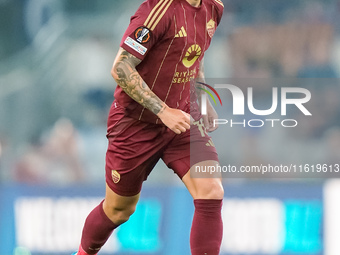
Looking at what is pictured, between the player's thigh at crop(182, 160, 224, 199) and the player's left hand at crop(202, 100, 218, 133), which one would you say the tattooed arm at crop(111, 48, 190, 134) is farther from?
the player's left hand at crop(202, 100, 218, 133)

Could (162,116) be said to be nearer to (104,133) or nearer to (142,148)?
(142,148)

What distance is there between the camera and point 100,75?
1005cm

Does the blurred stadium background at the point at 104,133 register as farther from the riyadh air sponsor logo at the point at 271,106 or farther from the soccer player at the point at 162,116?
the soccer player at the point at 162,116

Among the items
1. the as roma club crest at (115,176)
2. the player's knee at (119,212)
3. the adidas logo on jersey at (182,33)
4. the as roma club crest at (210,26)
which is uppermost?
the as roma club crest at (210,26)

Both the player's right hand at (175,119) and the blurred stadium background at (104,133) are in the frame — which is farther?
the blurred stadium background at (104,133)

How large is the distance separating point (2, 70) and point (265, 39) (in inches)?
140

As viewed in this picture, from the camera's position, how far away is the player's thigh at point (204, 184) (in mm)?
4520

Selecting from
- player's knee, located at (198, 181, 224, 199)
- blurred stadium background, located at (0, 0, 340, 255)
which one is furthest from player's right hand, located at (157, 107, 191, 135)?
blurred stadium background, located at (0, 0, 340, 255)

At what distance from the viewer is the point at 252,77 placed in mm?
9570

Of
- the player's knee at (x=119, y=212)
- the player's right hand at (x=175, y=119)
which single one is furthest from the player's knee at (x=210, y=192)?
the player's knee at (x=119, y=212)

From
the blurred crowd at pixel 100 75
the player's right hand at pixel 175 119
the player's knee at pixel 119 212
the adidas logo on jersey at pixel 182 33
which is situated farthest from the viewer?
the blurred crowd at pixel 100 75

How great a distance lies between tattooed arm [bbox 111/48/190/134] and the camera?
4.40 meters

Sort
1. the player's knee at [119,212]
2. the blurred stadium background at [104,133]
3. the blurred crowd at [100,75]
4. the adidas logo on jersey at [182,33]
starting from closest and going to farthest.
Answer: the adidas logo on jersey at [182,33]
the player's knee at [119,212]
the blurred stadium background at [104,133]
the blurred crowd at [100,75]

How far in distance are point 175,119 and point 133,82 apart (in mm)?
336
